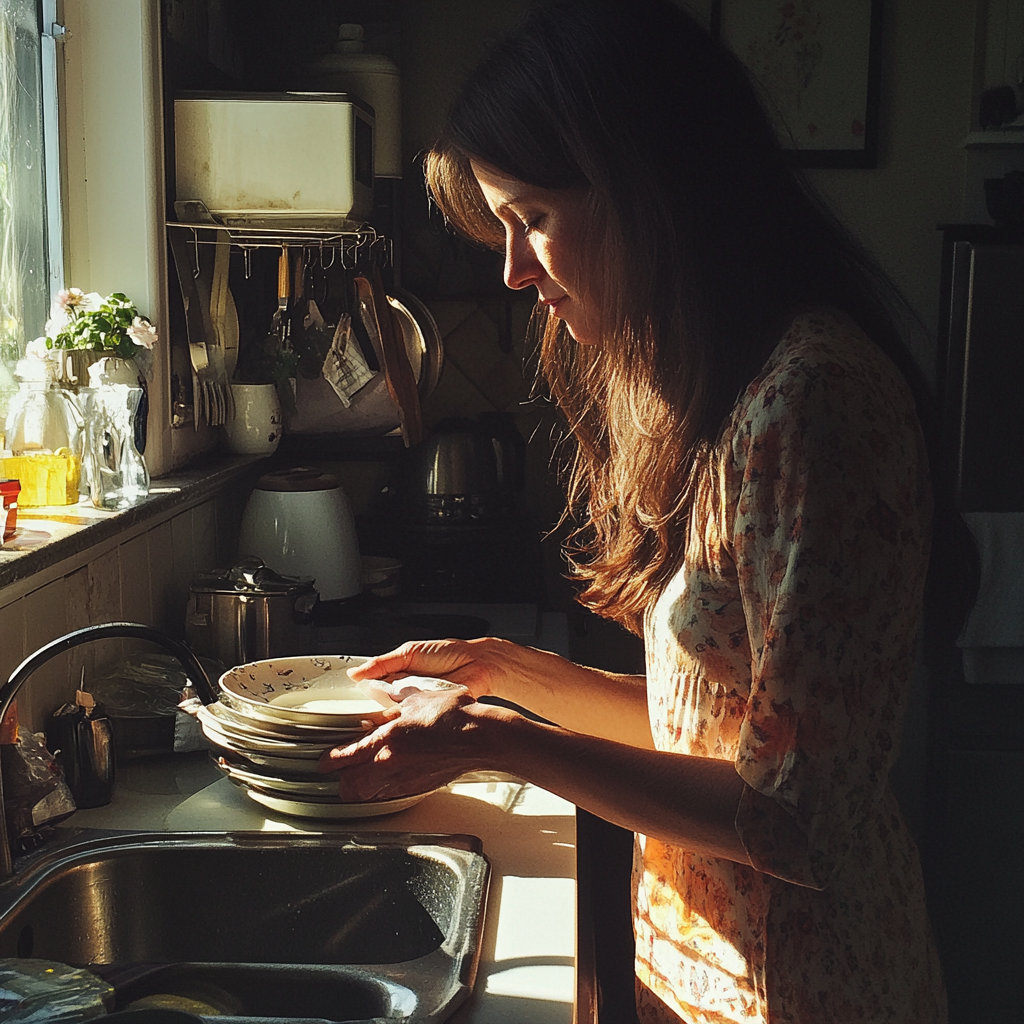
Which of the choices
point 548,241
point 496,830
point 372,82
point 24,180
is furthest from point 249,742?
point 372,82

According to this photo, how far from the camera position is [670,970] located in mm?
1122

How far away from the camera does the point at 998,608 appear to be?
272cm

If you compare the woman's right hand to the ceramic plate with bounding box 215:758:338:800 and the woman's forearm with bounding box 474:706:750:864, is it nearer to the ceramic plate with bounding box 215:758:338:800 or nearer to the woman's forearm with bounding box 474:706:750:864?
the ceramic plate with bounding box 215:758:338:800

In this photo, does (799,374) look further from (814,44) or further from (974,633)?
(814,44)

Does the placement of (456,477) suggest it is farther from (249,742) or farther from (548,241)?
(548,241)

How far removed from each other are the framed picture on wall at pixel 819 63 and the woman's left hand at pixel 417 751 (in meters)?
2.29

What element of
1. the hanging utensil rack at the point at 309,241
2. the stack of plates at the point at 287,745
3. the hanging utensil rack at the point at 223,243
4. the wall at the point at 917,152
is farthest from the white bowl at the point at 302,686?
the wall at the point at 917,152

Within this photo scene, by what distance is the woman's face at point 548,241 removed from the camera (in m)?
1.09

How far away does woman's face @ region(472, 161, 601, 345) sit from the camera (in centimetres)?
109

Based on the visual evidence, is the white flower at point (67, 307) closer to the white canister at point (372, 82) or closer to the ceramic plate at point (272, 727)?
the ceramic plate at point (272, 727)

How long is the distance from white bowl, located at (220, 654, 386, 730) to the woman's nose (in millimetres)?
519

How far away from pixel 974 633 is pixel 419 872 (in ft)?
5.86

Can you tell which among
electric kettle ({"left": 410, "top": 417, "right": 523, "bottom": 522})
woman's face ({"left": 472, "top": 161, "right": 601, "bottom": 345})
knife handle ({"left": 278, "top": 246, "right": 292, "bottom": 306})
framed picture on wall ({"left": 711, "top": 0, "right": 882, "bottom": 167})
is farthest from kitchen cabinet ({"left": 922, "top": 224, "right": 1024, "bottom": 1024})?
woman's face ({"left": 472, "top": 161, "right": 601, "bottom": 345})

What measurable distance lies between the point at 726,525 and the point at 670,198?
10.8 inches
